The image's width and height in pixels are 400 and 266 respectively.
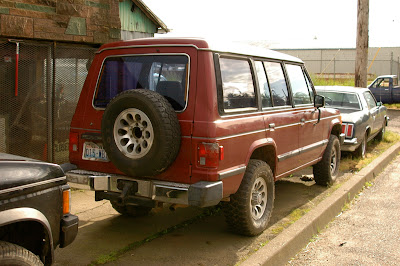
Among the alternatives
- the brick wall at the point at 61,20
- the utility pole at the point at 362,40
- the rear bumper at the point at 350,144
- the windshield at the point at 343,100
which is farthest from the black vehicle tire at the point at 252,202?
the utility pole at the point at 362,40

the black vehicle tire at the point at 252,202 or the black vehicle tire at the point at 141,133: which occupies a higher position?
the black vehicle tire at the point at 141,133

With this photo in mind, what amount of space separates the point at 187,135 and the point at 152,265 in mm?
1240

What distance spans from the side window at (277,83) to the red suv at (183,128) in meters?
0.03

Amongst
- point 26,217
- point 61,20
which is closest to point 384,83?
point 61,20

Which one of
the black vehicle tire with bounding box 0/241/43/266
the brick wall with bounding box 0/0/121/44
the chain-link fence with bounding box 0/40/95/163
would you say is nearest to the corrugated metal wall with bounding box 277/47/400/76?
the brick wall with bounding box 0/0/121/44

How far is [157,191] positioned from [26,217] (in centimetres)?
167

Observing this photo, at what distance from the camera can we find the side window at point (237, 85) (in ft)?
15.8

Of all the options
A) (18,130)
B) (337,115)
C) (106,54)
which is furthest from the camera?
(337,115)

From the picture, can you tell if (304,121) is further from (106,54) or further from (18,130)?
(18,130)

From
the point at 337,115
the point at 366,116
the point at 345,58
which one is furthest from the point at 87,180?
the point at 345,58

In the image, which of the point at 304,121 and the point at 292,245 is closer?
the point at 292,245

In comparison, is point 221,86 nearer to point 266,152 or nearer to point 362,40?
point 266,152

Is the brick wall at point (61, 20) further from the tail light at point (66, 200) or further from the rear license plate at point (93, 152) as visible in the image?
the tail light at point (66, 200)

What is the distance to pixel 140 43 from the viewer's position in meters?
4.95
